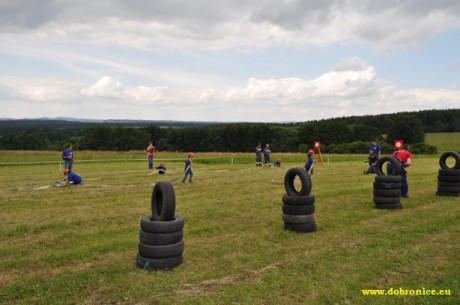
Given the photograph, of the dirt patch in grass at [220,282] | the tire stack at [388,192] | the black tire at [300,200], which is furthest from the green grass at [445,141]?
the dirt patch in grass at [220,282]

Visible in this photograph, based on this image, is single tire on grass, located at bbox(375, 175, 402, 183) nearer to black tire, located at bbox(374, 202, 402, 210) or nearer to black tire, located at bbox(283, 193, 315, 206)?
black tire, located at bbox(374, 202, 402, 210)

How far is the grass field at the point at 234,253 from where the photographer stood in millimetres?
5773

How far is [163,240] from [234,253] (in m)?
1.59

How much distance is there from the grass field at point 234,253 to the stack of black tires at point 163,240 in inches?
7.9

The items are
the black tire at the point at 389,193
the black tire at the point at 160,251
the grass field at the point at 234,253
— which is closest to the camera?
the grass field at the point at 234,253

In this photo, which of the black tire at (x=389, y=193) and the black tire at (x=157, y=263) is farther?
the black tire at (x=389, y=193)

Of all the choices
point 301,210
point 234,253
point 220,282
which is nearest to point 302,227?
point 301,210

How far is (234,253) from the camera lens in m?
7.65

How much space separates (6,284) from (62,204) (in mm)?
7075

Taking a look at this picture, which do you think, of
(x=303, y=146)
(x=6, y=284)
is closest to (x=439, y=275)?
(x=6, y=284)

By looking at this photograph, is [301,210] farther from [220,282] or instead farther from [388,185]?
[388,185]

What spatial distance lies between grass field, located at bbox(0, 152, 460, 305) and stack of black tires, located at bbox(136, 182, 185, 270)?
201 mm

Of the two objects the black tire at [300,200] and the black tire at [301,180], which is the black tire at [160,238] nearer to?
the black tire at [300,200]

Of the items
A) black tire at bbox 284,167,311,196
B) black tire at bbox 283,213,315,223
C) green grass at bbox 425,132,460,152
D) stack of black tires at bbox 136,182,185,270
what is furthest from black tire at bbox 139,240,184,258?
green grass at bbox 425,132,460,152
